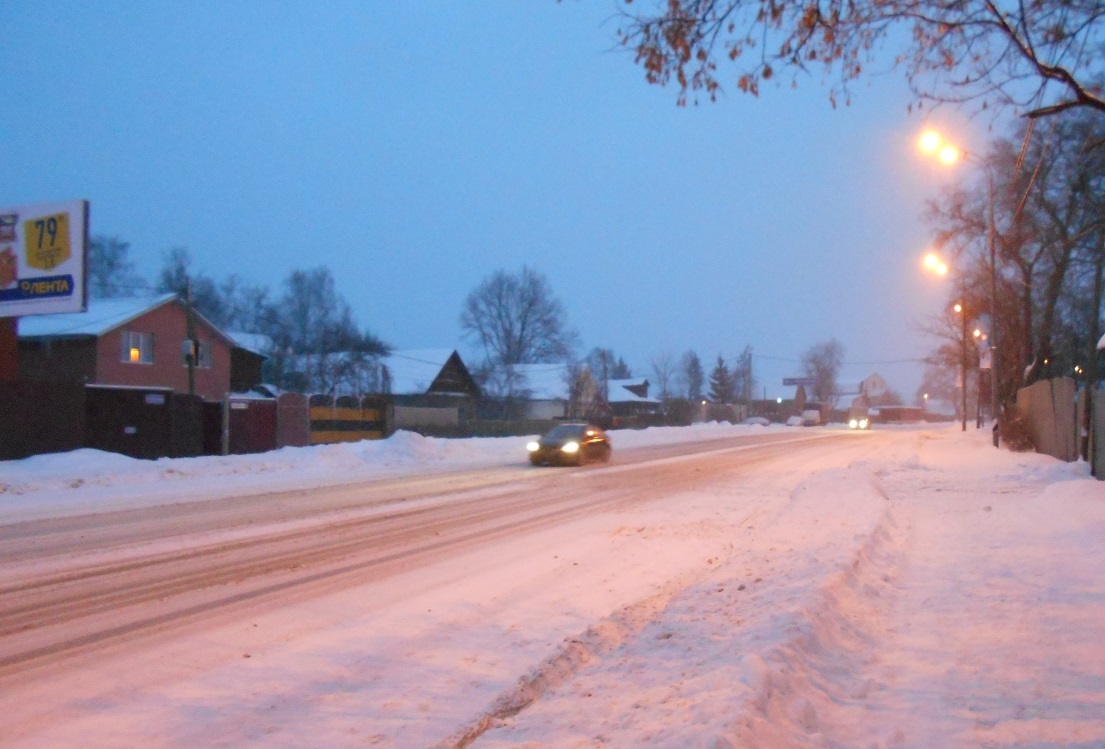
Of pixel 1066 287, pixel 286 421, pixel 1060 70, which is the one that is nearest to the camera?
pixel 1060 70

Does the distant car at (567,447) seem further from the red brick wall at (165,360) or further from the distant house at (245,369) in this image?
the distant house at (245,369)

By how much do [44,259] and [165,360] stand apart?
17.3 metres

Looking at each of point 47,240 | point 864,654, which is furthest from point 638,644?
point 47,240

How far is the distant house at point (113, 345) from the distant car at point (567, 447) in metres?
18.2

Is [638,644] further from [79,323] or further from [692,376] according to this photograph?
[692,376]

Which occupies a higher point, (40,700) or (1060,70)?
(1060,70)

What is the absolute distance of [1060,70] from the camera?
7.53m

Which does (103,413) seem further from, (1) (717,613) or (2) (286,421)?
(1) (717,613)

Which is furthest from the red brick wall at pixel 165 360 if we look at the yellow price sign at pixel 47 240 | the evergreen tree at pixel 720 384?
the evergreen tree at pixel 720 384

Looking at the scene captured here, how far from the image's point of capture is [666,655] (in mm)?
6543

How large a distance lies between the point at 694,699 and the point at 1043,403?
23.4 m

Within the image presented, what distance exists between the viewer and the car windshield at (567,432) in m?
27.3

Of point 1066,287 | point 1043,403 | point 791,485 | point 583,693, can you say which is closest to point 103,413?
point 791,485

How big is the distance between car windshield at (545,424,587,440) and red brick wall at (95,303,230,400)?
18.8 m
